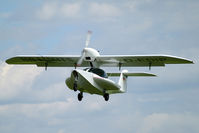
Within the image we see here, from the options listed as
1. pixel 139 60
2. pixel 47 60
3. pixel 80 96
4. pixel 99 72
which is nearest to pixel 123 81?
pixel 139 60

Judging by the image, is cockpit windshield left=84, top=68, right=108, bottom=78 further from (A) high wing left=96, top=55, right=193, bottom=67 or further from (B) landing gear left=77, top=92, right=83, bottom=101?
(B) landing gear left=77, top=92, right=83, bottom=101

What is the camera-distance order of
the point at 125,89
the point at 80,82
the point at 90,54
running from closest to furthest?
the point at 80,82 < the point at 90,54 < the point at 125,89

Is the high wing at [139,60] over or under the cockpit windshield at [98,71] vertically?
over

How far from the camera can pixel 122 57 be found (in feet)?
137

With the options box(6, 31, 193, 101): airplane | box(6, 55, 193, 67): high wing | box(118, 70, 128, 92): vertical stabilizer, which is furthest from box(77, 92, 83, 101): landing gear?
box(118, 70, 128, 92): vertical stabilizer

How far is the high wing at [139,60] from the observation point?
41.1 m

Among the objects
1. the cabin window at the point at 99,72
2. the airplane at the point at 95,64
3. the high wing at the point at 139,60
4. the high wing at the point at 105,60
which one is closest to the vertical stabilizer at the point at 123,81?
the airplane at the point at 95,64

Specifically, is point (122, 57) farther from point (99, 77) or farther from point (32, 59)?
point (32, 59)

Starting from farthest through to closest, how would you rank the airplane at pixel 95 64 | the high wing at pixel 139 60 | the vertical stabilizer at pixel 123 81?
the vertical stabilizer at pixel 123 81 → the high wing at pixel 139 60 → the airplane at pixel 95 64

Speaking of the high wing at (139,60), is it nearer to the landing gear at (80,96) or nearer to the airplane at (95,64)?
the airplane at (95,64)

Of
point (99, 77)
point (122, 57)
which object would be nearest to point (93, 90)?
point (99, 77)

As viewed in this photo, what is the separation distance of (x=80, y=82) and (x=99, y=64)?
4.67 metres

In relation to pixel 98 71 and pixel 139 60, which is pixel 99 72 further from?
pixel 139 60

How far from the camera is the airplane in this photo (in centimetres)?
3847
